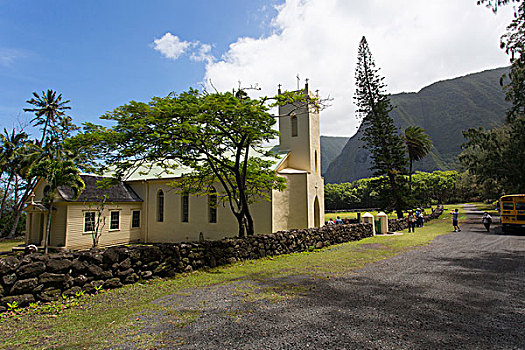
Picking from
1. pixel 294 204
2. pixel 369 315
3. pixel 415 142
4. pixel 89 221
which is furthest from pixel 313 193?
pixel 415 142

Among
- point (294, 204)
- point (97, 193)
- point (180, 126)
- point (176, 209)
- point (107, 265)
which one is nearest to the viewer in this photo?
point (107, 265)

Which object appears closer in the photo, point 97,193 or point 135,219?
point 97,193

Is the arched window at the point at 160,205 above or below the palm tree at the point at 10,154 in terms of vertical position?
below

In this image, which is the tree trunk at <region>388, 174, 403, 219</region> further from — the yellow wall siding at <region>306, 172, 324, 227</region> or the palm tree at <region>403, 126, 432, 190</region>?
the yellow wall siding at <region>306, 172, 324, 227</region>

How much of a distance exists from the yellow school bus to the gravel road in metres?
13.9

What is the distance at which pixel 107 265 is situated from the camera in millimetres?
7730

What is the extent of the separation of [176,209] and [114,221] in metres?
4.97

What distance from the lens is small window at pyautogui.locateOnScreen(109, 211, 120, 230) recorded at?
71.5 ft

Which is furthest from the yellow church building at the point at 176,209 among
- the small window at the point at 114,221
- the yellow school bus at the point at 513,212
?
the yellow school bus at the point at 513,212

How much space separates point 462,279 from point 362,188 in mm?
75657

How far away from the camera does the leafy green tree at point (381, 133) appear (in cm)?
3119

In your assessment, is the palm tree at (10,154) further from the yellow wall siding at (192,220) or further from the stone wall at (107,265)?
the stone wall at (107,265)

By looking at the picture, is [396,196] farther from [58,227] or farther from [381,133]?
[58,227]

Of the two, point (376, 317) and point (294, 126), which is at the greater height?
point (294, 126)
